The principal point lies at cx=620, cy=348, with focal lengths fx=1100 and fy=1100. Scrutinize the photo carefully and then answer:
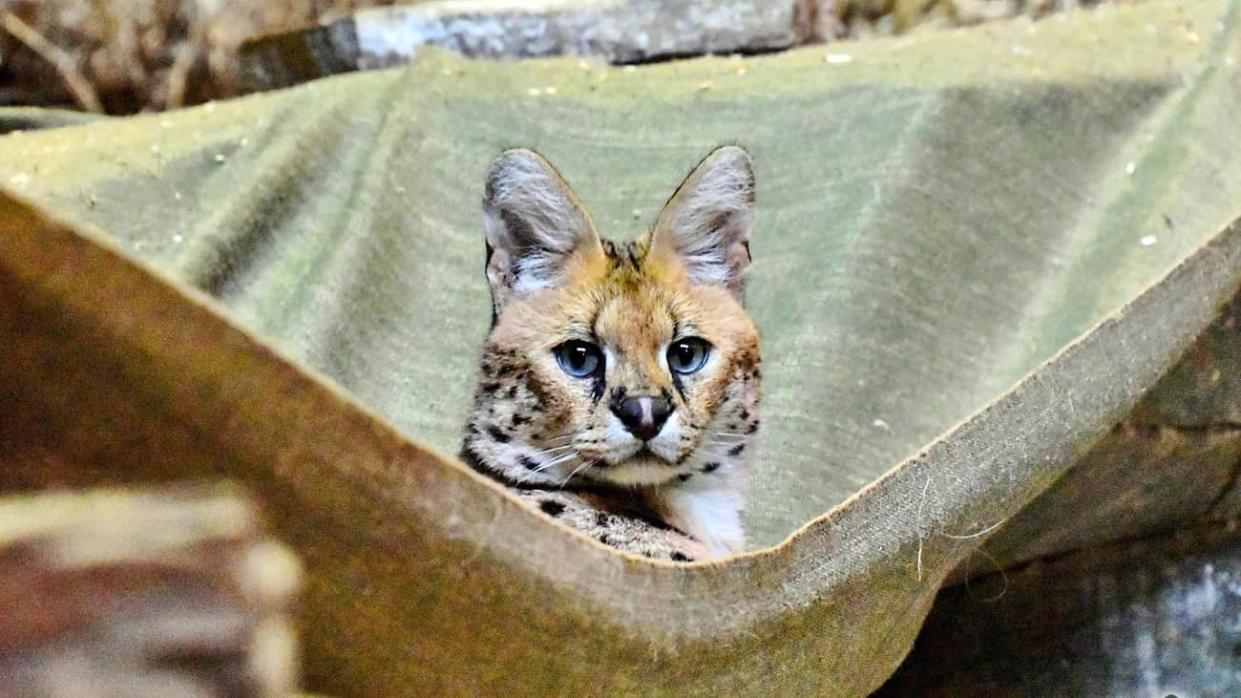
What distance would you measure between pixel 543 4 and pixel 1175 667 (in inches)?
62.8

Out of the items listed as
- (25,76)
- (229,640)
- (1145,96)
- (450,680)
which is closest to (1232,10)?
(1145,96)

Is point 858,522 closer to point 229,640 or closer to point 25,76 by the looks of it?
point 229,640

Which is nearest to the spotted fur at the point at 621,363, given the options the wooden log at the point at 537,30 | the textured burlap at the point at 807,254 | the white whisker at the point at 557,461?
the white whisker at the point at 557,461

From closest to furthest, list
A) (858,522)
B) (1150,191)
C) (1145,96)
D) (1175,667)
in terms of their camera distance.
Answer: (858,522) < (1175,667) < (1150,191) < (1145,96)

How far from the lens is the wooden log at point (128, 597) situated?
0.59 metres

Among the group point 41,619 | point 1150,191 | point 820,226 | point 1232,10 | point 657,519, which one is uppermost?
point 1232,10

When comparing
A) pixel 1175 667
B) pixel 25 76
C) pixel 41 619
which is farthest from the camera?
pixel 25 76

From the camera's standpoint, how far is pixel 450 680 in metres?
0.81

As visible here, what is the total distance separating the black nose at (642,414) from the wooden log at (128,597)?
0.49 m

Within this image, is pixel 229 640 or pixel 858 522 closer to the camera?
pixel 229 640

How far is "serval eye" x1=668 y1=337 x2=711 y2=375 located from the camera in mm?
1209

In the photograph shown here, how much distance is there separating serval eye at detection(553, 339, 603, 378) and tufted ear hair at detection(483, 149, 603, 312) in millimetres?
101

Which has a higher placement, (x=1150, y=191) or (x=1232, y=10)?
(x=1232, y=10)

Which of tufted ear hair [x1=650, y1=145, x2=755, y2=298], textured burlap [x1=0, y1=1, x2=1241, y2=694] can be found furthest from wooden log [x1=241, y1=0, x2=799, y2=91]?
tufted ear hair [x1=650, y1=145, x2=755, y2=298]
